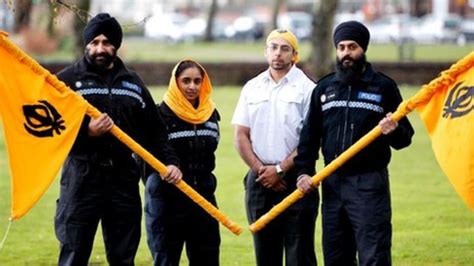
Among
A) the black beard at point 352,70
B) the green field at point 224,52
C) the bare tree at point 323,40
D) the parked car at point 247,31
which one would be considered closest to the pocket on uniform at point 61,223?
the black beard at point 352,70

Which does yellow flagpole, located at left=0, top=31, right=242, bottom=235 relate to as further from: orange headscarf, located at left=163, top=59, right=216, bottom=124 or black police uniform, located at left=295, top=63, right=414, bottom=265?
black police uniform, located at left=295, top=63, right=414, bottom=265

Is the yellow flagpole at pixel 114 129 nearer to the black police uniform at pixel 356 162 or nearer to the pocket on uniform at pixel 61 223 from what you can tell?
the pocket on uniform at pixel 61 223

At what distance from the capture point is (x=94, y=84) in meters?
10.2

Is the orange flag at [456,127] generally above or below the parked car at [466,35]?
above

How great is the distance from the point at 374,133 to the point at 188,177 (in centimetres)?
160

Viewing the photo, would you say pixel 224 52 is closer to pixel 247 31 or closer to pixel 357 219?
pixel 247 31

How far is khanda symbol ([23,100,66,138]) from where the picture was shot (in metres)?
10.3

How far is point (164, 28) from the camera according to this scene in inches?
3287

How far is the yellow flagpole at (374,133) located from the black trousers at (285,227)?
0.47 feet

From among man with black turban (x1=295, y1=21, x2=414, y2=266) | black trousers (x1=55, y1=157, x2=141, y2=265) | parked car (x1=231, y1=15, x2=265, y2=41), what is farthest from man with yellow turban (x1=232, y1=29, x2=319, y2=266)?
parked car (x1=231, y1=15, x2=265, y2=41)

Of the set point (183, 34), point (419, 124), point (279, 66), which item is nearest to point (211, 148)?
point (279, 66)

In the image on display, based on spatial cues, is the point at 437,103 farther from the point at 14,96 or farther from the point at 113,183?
the point at 14,96

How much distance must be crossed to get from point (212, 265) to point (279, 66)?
5.42 feet

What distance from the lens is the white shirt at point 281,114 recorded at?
11055 millimetres
